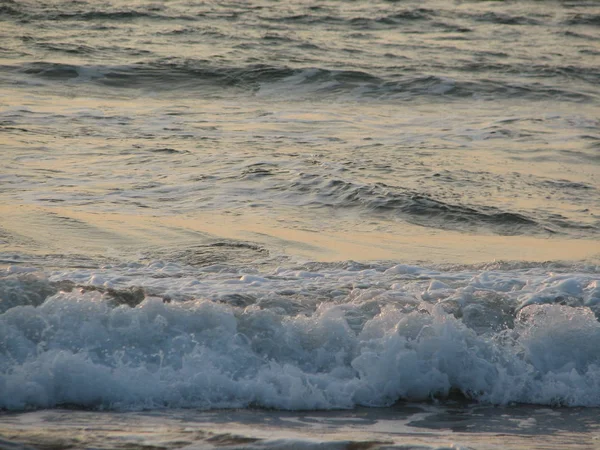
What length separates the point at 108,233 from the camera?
799cm

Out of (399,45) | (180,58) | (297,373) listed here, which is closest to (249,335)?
(297,373)

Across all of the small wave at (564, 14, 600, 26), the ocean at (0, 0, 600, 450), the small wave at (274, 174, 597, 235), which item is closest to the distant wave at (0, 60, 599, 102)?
the ocean at (0, 0, 600, 450)

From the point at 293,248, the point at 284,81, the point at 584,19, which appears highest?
the point at 584,19

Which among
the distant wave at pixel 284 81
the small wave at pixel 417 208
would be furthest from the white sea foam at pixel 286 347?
the distant wave at pixel 284 81

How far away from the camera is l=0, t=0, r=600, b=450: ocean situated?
5.14 m

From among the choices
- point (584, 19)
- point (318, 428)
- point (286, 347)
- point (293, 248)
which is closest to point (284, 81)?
point (293, 248)

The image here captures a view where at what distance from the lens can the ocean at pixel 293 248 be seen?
16.9 feet

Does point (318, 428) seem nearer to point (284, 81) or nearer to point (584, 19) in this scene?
point (284, 81)

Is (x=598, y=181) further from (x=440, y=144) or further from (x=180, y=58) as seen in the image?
(x=180, y=58)

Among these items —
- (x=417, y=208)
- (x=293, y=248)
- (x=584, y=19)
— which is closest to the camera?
(x=293, y=248)

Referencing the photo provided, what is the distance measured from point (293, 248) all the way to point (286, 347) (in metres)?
2.20

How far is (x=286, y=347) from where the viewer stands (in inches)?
223

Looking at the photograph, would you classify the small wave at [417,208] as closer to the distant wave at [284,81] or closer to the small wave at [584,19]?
the distant wave at [284,81]

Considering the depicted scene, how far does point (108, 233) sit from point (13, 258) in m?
1.07
